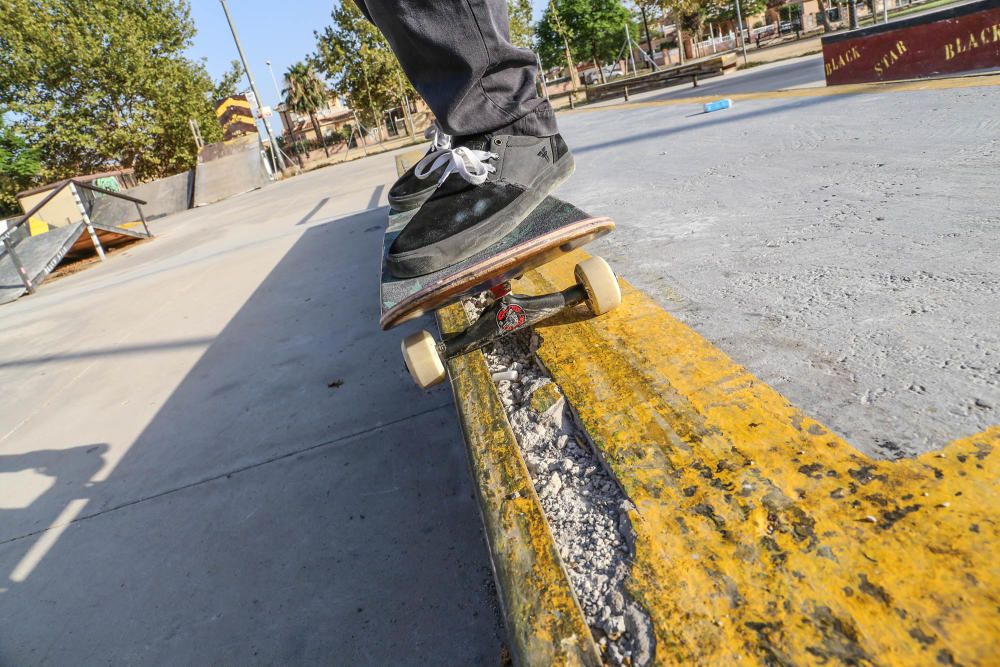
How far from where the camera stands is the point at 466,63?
1451mm

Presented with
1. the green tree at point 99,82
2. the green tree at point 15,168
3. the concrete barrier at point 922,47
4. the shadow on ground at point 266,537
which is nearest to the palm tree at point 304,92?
the green tree at point 99,82

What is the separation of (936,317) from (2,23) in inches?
1167

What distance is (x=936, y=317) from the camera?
3.35 feet

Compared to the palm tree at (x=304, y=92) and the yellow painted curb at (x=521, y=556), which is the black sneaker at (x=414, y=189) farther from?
the palm tree at (x=304, y=92)

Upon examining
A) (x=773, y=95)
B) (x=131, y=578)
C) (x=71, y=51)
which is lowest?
(x=131, y=578)

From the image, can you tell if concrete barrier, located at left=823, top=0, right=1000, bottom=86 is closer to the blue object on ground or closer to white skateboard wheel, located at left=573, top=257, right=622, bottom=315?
the blue object on ground

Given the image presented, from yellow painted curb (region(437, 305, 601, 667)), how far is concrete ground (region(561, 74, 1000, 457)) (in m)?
0.46

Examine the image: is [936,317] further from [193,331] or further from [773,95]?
[773,95]

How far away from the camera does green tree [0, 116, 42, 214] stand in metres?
23.6

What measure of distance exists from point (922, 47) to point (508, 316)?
5.81 metres

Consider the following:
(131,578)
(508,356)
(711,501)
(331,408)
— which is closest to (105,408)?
(331,408)

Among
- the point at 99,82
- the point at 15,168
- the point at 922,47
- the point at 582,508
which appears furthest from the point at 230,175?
the point at 582,508

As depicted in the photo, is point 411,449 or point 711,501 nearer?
point 711,501

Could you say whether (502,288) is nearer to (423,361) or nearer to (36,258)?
(423,361)
